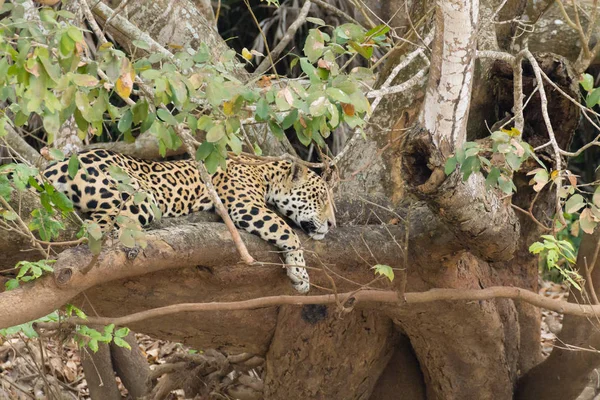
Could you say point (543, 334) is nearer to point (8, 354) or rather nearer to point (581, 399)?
point (581, 399)

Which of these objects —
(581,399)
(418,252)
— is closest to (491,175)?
(418,252)

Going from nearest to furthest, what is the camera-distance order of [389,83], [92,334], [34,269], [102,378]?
[34,269]
[92,334]
[389,83]
[102,378]

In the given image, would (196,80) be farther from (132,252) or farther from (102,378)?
(102,378)

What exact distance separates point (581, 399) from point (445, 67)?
12.3 feet

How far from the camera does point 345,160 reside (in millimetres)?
5969

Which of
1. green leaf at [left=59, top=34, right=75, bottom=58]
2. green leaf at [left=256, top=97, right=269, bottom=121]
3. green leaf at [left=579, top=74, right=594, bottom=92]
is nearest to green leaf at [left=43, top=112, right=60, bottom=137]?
green leaf at [left=59, top=34, right=75, bottom=58]

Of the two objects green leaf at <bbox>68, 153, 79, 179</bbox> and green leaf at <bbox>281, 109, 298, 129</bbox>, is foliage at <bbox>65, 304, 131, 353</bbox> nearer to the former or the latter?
green leaf at <bbox>68, 153, 79, 179</bbox>

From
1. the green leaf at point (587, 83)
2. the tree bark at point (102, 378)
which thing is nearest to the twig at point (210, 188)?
the green leaf at point (587, 83)

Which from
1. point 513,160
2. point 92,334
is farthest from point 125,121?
point 513,160

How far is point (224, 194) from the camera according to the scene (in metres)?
5.62

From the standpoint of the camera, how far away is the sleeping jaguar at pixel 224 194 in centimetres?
488

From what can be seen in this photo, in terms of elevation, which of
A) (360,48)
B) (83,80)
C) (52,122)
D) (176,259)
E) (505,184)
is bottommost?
(176,259)

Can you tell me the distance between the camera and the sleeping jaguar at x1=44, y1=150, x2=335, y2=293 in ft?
16.0

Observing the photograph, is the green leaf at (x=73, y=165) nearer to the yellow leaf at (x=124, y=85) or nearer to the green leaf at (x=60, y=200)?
the green leaf at (x=60, y=200)
